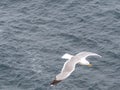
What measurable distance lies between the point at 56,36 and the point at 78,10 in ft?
32.9

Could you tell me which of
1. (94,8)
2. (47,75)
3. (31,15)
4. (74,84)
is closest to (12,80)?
(47,75)

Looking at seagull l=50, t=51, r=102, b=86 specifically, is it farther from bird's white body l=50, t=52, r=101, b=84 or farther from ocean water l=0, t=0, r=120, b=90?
ocean water l=0, t=0, r=120, b=90

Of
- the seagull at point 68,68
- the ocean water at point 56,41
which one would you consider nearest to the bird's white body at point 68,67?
the seagull at point 68,68

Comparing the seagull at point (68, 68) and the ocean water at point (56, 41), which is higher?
the seagull at point (68, 68)

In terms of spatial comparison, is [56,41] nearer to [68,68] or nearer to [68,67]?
[68,67]

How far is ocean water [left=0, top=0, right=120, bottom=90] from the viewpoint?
6028 centimetres

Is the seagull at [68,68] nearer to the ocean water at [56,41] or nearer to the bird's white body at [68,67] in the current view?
the bird's white body at [68,67]

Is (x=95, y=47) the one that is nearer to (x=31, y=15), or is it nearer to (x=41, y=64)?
(x=41, y=64)

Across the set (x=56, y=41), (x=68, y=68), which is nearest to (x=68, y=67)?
(x=68, y=68)

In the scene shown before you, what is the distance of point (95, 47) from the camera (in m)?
67.1

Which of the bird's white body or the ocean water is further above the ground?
the bird's white body

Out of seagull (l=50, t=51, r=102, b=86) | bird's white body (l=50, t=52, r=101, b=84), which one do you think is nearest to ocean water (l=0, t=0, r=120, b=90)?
bird's white body (l=50, t=52, r=101, b=84)

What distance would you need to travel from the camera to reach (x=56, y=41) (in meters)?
69.3

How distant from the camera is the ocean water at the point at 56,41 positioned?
6028 centimetres
